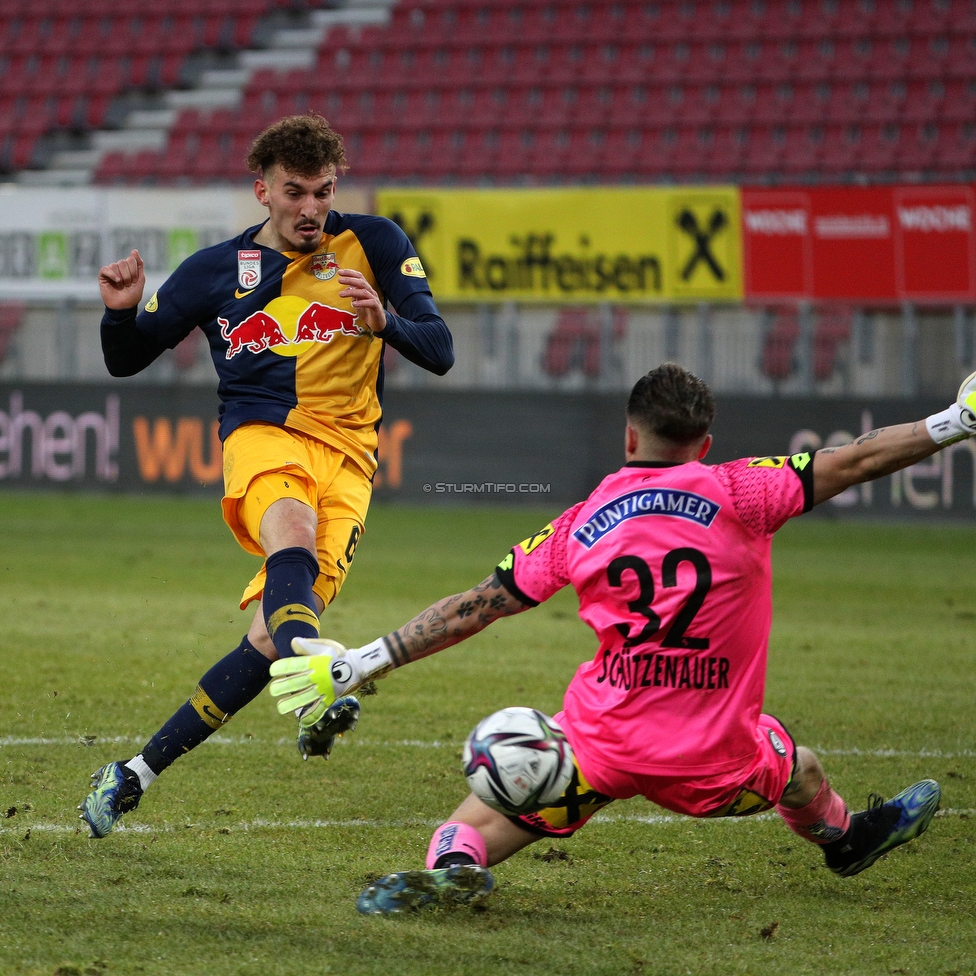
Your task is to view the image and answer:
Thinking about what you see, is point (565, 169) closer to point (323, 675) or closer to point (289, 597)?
point (289, 597)

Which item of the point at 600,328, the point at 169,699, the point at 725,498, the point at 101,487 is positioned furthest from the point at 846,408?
the point at 725,498

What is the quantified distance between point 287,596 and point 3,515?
12.0 meters

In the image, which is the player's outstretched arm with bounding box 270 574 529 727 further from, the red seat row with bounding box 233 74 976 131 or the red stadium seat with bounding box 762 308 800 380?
the red seat row with bounding box 233 74 976 131

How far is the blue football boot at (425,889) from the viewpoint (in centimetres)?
354

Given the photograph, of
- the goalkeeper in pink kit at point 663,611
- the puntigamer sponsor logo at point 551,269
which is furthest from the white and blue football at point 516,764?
the puntigamer sponsor logo at point 551,269

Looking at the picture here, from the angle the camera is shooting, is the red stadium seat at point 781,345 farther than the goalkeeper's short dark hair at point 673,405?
Yes

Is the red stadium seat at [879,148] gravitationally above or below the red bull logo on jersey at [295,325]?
above

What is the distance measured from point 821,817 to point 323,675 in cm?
138

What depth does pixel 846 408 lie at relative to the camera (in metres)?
14.8

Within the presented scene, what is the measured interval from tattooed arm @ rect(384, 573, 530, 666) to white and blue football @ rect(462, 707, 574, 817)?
24 centimetres

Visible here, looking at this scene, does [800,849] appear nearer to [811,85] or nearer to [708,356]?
[708,356]

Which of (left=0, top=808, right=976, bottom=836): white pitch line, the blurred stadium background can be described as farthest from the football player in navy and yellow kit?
the blurred stadium background

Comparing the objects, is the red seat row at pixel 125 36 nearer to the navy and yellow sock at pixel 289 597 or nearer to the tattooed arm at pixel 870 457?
the navy and yellow sock at pixel 289 597

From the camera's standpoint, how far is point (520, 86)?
20.7m
